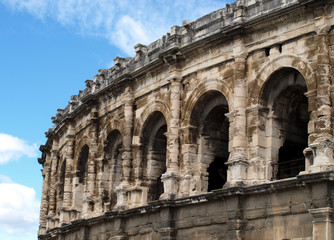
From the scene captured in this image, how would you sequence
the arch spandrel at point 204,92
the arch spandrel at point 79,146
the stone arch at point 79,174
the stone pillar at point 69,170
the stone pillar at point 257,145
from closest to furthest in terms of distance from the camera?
the stone pillar at point 257,145 < the arch spandrel at point 204,92 < the arch spandrel at point 79,146 < the stone arch at point 79,174 < the stone pillar at point 69,170

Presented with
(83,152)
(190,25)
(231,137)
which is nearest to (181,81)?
(190,25)

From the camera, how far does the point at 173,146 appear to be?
19672 millimetres

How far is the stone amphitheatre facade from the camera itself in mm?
15797

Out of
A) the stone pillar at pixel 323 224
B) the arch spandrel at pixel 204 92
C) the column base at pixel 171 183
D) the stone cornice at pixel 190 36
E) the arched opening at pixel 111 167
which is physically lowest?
the stone pillar at pixel 323 224

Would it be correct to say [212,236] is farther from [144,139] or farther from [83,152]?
[83,152]

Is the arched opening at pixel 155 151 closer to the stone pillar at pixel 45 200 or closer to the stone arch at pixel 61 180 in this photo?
the stone arch at pixel 61 180

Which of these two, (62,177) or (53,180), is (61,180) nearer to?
(62,177)

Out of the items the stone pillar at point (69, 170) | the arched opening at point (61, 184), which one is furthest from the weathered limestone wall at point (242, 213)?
the arched opening at point (61, 184)

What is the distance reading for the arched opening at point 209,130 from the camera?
1941 cm

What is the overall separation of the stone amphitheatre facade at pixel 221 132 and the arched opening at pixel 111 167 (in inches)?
1.6

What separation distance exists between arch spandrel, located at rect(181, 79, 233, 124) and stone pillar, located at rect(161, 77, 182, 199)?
0.29 metres

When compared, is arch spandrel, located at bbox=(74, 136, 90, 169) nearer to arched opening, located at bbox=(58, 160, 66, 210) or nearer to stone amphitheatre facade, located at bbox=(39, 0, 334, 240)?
stone amphitheatre facade, located at bbox=(39, 0, 334, 240)

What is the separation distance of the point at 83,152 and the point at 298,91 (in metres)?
11.9

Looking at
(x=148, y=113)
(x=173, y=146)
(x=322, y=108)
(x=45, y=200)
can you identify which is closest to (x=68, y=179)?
(x=45, y=200)
